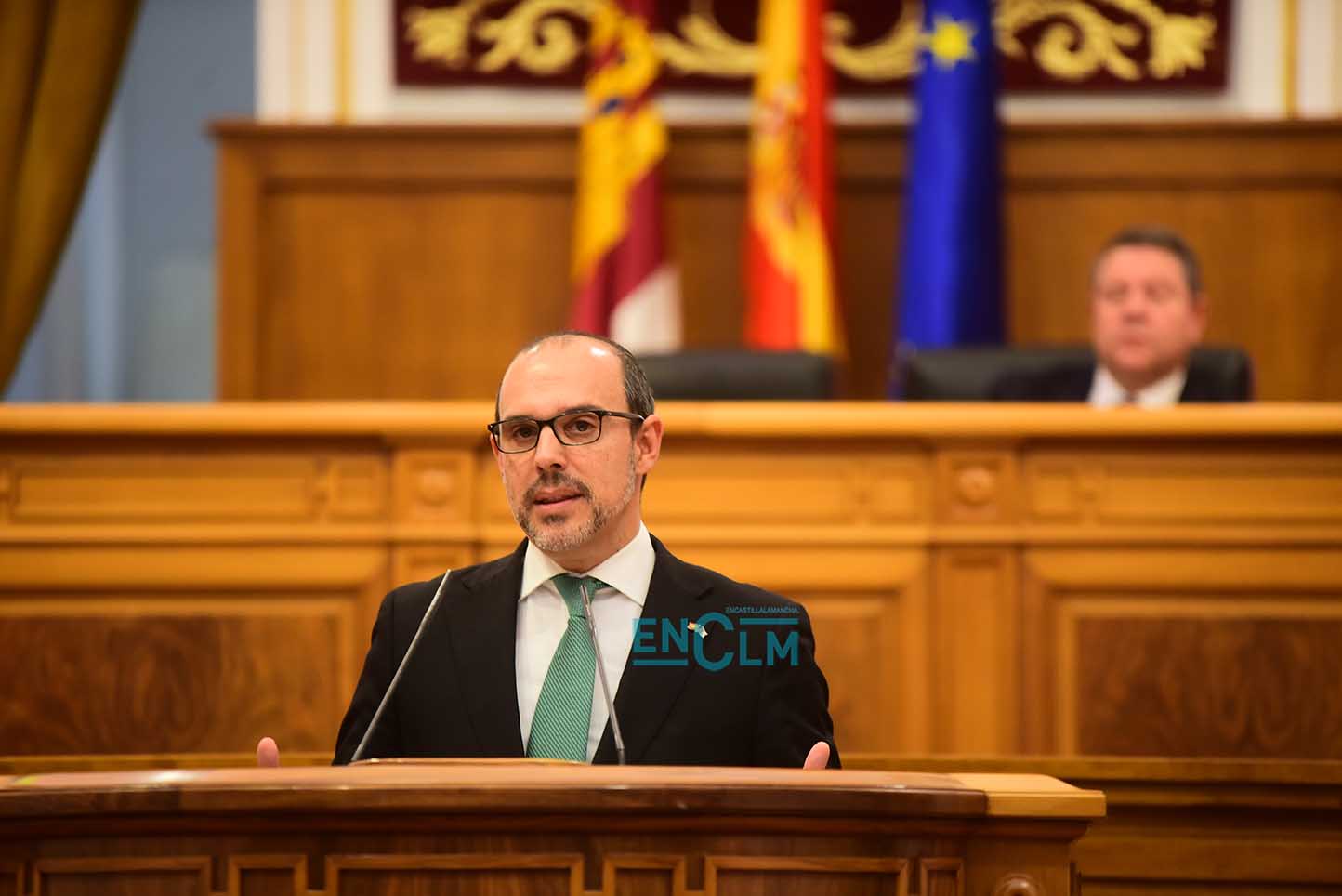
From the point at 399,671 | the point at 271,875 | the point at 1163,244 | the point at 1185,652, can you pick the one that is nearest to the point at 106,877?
the point at 271,875

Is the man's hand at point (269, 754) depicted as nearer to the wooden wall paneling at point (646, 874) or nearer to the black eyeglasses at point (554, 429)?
the wooden wall paneling at point (646, 874)

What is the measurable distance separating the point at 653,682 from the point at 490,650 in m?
0.22

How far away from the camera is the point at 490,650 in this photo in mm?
1913

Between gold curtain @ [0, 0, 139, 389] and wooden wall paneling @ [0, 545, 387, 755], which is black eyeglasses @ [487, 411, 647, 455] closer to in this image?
wooden wall paneling @ [0, 545, 387, 755]

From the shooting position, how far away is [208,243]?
594cm

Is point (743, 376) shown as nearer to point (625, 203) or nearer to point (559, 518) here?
point (625, 203)

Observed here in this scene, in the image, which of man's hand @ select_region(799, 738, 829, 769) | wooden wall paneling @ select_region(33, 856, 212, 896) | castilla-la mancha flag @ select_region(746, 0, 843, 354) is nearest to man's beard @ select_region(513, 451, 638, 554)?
man's hand @ select_region(799, 738, 829, 769)

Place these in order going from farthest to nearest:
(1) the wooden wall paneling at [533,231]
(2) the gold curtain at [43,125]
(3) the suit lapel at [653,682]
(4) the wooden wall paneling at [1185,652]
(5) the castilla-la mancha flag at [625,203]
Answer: (1) the wooden wall paneling at [533,231], (5) the castilla-la mancha flag at [625,203], (2) the gold curtain at [43,125], (4) the wooden wall paneling at [1185,652], (3) the suit lapel at [653,682]

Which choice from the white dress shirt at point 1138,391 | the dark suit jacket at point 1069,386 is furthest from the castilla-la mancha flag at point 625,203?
the white dress shirt at point 1138,391

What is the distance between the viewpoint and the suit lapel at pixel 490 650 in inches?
73.2

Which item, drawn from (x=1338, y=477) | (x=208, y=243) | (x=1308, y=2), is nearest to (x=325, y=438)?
(x=1338, y=477)

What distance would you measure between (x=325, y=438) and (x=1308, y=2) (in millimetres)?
4254

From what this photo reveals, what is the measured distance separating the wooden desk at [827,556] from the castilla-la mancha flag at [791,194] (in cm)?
194

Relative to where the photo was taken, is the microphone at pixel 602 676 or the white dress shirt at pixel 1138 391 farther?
the white dress shirt at pixel 1138 391
